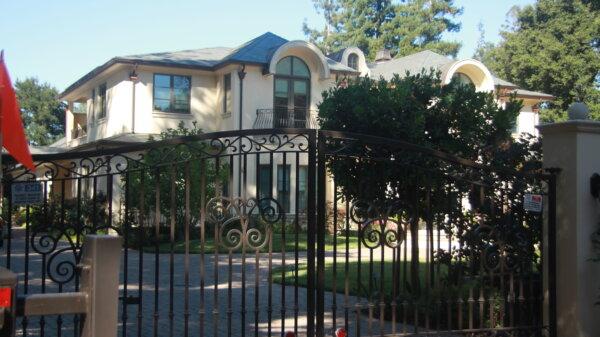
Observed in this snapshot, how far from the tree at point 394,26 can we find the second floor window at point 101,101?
87.6 ft

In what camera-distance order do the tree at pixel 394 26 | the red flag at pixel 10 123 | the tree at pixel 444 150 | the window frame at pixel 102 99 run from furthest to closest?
the tree at pixel 394 26, the window frame at pixel 102 99, the tree at pixel 444 150, the red flag at pixel 10 123

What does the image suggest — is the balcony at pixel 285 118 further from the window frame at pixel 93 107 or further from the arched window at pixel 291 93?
the window frame at pixel 93 107

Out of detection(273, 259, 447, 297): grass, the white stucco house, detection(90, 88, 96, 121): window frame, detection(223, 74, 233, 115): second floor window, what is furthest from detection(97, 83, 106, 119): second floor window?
detection(273, 259, 447, 297): grass

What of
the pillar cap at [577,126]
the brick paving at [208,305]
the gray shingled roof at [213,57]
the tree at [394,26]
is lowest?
the brick paving at [208,305]

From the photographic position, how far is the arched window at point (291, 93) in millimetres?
27297

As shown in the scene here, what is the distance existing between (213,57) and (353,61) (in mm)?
6511

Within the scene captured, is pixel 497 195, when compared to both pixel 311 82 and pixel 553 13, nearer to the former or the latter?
pixel 311 82

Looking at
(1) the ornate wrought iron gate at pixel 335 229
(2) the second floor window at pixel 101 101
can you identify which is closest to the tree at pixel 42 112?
(2) the second floor window at pixel 101 101

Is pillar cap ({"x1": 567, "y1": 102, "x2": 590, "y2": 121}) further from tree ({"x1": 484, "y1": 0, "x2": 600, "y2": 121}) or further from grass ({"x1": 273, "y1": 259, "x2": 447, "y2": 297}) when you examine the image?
tree ({"x1": 484, "y1": 0, "x2": 600, "y2": 121})

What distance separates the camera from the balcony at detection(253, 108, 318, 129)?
88.4 feet

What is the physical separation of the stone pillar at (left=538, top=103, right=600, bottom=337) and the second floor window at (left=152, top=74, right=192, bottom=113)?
21.8m

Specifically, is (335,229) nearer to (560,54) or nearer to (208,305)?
(208,305)

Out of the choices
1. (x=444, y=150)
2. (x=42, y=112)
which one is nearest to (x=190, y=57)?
(x=444, y=150)

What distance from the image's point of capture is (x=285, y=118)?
27.4m
